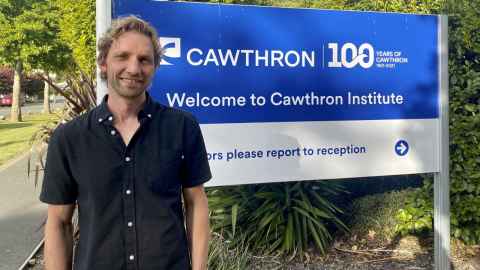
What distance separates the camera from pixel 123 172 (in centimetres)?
195

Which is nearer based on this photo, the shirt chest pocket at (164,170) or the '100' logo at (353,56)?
the shirt chest pocket at (164,170)

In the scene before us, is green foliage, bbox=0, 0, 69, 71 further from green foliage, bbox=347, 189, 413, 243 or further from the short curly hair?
the short curly hair

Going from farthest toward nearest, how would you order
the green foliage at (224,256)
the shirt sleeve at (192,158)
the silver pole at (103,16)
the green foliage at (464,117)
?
the green foliage at (464,117) → the green foliage at (224,256) → the silver pole at (103,16) → the shirt sleeve at (192,158)

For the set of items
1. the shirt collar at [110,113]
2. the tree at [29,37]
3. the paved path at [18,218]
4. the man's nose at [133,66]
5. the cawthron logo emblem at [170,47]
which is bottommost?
the paved path at [18,218]

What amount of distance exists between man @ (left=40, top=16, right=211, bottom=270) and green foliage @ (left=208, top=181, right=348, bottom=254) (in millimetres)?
2850

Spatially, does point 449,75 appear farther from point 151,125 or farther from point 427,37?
point 151,125

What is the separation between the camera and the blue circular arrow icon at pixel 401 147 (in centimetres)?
452

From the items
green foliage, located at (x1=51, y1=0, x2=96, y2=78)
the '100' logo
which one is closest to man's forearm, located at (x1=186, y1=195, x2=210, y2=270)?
the '100' logo

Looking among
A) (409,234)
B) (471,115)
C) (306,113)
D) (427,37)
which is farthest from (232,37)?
(409,234)

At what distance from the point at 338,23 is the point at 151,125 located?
2.62m

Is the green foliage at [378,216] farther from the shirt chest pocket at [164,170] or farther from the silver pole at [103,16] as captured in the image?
the shirt chest pocket at [164,170]

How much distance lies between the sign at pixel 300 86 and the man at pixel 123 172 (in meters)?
1.71

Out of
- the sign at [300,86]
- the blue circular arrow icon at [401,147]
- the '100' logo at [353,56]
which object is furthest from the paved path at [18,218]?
the blue circular arrow icon at [401,147]

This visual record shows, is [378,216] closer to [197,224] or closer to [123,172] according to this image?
[197,224]
